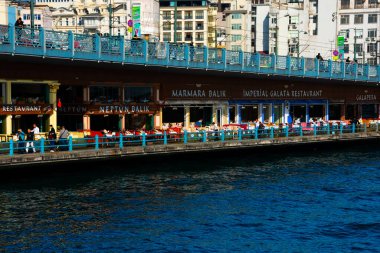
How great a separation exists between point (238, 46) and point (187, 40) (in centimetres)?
1252

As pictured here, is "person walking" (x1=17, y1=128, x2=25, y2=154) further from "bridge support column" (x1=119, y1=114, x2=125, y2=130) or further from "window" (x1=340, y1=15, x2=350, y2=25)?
"window" (x1=340, y1=15, x2=350, y2=25)

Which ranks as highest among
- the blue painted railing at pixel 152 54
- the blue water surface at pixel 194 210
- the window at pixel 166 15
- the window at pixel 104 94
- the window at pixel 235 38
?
the window at pixel 166 15

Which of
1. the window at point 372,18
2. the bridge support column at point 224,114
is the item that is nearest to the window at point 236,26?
the window at point 372,18

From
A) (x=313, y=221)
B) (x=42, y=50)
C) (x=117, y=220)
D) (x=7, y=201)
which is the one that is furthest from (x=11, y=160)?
(x=313, y=221)

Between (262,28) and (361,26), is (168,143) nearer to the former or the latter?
(361,26)

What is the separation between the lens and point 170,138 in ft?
146

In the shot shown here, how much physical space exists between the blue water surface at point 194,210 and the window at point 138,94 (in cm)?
810

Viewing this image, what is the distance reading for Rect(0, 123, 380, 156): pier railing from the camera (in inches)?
1473

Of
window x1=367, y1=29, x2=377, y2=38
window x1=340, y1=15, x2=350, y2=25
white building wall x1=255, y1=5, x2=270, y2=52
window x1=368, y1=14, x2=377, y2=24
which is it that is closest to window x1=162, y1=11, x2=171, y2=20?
white building wall x1=255, y1=5, x2=270, y2=52

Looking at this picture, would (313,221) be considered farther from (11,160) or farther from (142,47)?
(142,47)

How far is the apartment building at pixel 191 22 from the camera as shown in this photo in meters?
151

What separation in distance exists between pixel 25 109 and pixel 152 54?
9565 millimetres

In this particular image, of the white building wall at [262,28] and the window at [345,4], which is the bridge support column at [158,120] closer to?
the window at [345,4]

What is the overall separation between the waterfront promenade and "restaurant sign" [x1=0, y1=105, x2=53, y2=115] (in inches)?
145
